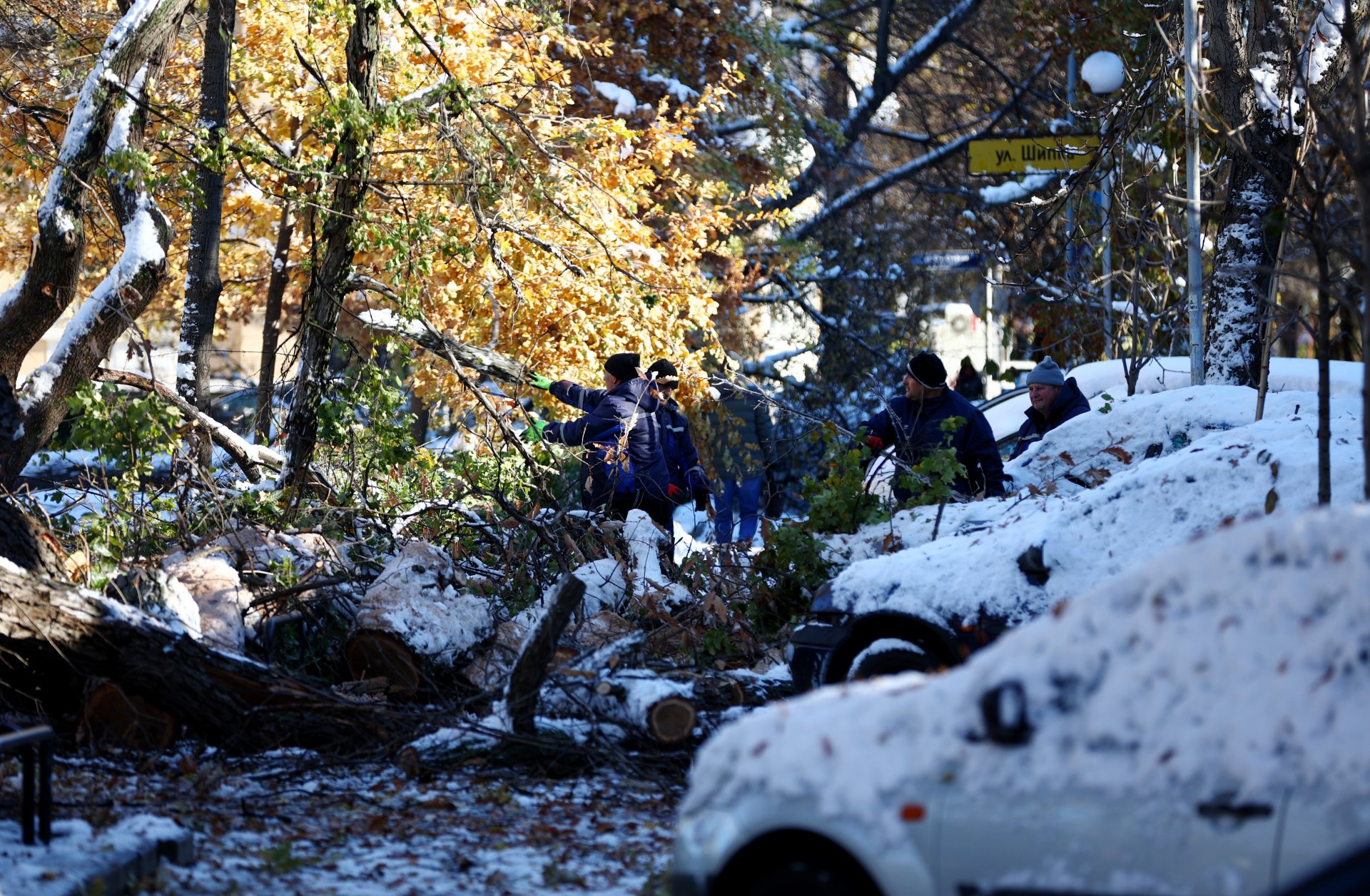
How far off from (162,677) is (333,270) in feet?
14.7

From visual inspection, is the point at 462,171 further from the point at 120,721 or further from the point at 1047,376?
the point at 120,721

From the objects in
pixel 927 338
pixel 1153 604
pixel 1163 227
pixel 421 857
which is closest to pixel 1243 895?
pixel 1153 604

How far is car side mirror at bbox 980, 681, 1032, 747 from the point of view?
3539 millimetres

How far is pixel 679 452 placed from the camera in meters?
11.4

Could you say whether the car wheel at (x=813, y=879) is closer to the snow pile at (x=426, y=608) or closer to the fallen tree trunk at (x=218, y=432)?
the snow pile at (x=426, y=608)

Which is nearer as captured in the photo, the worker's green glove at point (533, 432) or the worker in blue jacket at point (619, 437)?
the worker's green glove at point (533, 432)

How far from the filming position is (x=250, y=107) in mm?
17047

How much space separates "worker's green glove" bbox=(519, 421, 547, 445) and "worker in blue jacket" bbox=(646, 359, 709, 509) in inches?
35.8

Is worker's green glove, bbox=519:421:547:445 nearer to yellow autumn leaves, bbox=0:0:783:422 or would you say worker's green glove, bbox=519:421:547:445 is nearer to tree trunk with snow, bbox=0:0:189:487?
yellow autumn leaves, bbox=0:0:783:422

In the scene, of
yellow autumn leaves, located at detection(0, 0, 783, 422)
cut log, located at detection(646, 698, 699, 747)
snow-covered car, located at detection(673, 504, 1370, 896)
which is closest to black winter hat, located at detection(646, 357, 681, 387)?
yellow autumn leaves, located at detection(0, 0, 783, 422)

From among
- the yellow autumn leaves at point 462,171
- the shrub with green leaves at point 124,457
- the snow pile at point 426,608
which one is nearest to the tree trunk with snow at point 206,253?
the yellow autumn leaves at point 462,171

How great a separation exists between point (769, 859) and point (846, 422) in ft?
53.4

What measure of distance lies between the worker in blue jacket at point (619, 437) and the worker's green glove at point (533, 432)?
0.01 m

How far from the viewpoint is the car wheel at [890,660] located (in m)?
6.62
